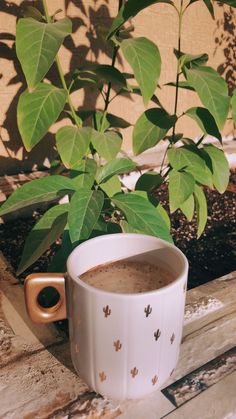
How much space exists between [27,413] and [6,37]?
1.06 m

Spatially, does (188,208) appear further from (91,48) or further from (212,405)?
(91,48)

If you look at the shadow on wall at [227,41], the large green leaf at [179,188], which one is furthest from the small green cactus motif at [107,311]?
the shadow on wall at [227,41]

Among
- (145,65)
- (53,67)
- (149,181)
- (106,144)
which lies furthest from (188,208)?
(53,67)

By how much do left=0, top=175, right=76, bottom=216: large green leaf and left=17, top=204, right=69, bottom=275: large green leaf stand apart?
0.05 m

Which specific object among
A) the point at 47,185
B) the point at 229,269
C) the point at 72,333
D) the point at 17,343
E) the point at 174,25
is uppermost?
the point at 174,25

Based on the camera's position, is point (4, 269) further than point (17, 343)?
Yes

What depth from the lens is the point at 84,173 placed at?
824 millimetres

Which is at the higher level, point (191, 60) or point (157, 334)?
point (191, 60)

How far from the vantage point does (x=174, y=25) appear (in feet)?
5.34

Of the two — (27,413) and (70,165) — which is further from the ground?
(70,165)

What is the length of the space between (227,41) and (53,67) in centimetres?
93

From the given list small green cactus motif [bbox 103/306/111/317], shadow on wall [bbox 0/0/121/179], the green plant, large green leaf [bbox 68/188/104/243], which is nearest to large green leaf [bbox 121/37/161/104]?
the green plant

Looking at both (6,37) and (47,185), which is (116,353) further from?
(6,37)

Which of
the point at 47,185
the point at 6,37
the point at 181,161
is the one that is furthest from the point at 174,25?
the point at 47,185
